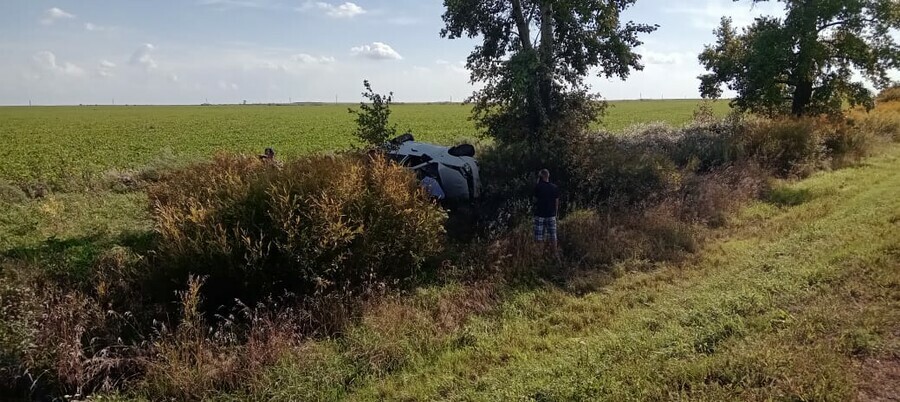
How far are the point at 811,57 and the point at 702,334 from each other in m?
18.2

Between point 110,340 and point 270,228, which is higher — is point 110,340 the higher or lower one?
the lower one

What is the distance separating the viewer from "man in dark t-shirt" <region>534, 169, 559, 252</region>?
31.3 ft

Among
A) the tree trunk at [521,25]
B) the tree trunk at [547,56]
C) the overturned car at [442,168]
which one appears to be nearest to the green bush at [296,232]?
the overturned car at [442,168]

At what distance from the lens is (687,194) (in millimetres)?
12469

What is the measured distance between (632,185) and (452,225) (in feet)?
14.8

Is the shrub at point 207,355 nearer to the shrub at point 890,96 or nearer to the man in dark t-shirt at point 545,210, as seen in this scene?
the man in dark t-shirt at point 545,210

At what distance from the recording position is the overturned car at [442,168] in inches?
475

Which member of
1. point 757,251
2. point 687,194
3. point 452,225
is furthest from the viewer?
point 687,194

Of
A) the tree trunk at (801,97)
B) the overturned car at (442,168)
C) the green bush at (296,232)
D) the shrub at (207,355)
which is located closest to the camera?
the shrub at (207,355)

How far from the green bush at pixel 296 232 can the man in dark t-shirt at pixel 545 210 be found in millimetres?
2000

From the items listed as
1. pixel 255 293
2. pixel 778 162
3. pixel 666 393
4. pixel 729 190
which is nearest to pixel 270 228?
pixel 255 293

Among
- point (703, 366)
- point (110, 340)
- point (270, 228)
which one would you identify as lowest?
point (110, 340)

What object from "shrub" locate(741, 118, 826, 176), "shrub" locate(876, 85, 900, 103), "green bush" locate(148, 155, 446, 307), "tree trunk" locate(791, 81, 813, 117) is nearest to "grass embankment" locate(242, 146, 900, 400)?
"green bush" locate(148, 155, 446, 307)

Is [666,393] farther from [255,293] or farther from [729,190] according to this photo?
[729,190]
